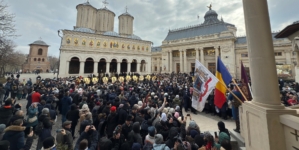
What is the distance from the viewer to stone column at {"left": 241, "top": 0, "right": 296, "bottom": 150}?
7.32 feet

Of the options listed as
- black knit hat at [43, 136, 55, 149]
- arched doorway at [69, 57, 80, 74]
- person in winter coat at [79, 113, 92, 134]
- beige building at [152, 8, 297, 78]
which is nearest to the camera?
black knit hat at [43, 136, 55, 149]

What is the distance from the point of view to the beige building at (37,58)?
166 feet

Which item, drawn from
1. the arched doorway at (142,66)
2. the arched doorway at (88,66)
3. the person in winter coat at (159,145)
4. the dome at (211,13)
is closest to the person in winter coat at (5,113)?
the person in winter coat at (159,145)

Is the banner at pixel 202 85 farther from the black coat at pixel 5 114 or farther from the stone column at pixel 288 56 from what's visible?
the stone column at pixel 288 56

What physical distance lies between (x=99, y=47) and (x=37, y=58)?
4082 centimetres

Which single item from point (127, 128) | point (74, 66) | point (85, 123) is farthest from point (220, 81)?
point (74, 66)

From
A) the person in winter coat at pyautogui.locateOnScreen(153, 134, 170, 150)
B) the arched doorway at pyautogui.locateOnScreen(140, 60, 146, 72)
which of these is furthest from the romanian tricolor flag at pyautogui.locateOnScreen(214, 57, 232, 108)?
the arched doorway at pyautogui.locateOnScreen(140, 60, 146, 72)

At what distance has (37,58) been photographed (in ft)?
171

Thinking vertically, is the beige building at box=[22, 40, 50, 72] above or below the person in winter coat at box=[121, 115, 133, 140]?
above

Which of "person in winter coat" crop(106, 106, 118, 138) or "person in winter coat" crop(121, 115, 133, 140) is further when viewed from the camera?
"person in winter coat" crop(106, 106, 118, 138)

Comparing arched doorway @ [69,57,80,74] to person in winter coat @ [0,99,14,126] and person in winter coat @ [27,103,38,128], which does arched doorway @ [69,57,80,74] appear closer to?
person in winter coat @ [0,99,14,126]

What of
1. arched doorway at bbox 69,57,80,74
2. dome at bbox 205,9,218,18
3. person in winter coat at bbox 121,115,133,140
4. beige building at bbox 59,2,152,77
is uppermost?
dome at bbox 205,9,218,18

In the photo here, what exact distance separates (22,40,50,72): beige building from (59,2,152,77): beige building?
1192 inches

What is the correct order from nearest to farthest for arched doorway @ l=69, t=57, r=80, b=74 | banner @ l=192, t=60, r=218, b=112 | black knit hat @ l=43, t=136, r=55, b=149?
black knit hat @ l=43, t=136, r=55, b=149, banner @ l=192, t=60, r=218, b=112, arched doorway @ l=69, t=57, r=80, b=74
